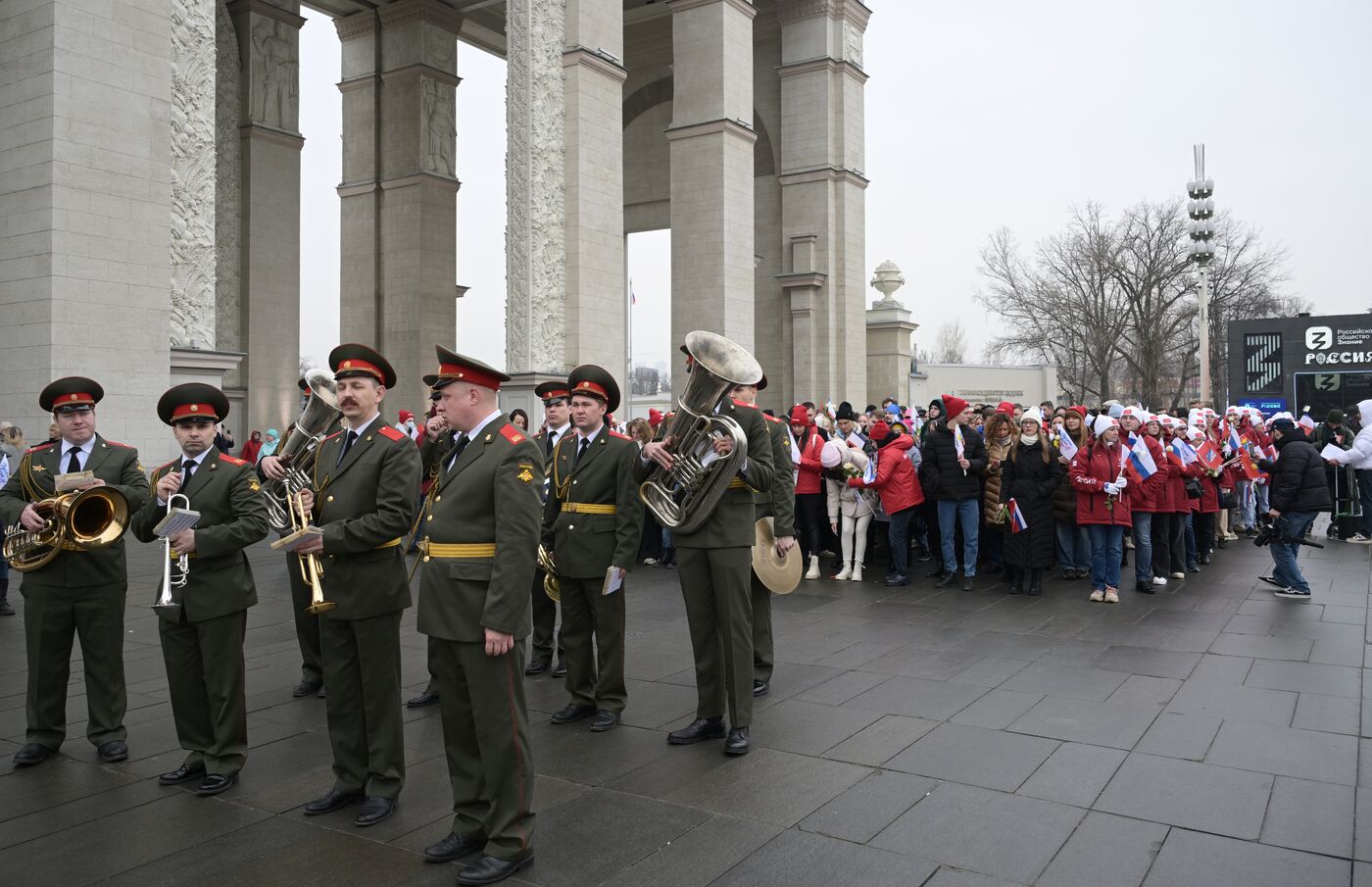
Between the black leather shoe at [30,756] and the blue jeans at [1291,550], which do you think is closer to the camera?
the black leather shoe at [30,756]

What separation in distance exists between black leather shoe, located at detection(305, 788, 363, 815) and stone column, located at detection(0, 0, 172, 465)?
939 cm

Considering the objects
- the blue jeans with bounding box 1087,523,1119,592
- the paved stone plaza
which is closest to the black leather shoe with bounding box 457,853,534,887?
the paved stone plaza

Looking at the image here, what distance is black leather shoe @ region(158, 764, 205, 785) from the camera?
5.12 m

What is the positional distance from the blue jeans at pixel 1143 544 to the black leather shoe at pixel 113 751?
9.81 meters

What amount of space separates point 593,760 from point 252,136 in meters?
22.4

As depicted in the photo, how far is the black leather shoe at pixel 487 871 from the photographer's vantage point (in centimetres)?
393

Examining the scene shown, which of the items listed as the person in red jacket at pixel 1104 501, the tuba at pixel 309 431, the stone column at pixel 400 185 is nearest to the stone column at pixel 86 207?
the tuba at pixel 309 431

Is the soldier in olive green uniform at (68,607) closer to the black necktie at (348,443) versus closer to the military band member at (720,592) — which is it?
the black necktie at (348,443)

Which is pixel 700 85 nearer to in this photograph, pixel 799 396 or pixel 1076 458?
pixel 799 396

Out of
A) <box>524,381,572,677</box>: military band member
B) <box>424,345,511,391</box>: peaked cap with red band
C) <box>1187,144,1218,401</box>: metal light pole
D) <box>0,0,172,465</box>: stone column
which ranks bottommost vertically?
<box>524,381,572,677</box>: military band member

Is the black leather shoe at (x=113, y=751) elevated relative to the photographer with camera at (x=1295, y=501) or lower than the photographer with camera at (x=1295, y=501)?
lower

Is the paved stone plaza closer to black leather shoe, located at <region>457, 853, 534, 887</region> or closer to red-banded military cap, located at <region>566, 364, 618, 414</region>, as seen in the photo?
black leather shoe, located at <region>457, 853, 534, 887</region>

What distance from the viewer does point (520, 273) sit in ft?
63.8

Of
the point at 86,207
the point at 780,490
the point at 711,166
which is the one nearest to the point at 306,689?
the point at 780,490
